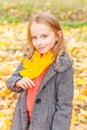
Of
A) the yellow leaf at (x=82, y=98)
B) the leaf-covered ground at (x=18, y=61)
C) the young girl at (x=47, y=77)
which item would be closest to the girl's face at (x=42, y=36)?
the young girl at (x=47, y=77)

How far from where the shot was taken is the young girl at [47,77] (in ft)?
10.3

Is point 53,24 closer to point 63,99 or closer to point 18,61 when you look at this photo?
point 63,99

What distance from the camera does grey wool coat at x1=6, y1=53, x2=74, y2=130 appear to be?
3135mm

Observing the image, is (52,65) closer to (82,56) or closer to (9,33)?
(82,56)

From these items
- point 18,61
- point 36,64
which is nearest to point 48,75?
point 36,64

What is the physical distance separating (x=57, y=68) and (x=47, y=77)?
0.10 meters

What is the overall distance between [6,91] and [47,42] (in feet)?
5.87

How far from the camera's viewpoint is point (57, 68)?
3111 mm

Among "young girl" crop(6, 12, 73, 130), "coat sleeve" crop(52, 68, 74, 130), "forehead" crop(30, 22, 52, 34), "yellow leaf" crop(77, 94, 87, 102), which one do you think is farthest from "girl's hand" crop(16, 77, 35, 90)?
"yellow leaf" crop(77, 94, 87, 102)

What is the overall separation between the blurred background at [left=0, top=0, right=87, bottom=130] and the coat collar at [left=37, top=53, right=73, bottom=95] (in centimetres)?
98

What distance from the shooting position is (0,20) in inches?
389

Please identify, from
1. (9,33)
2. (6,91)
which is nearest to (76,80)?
(6,91)

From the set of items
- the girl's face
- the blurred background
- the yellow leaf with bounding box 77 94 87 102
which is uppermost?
the girl's face

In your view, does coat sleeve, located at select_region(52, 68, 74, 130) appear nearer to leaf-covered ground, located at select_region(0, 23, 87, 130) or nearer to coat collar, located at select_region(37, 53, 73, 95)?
coat collar, located at select_region(37, 53, 73, 95)
